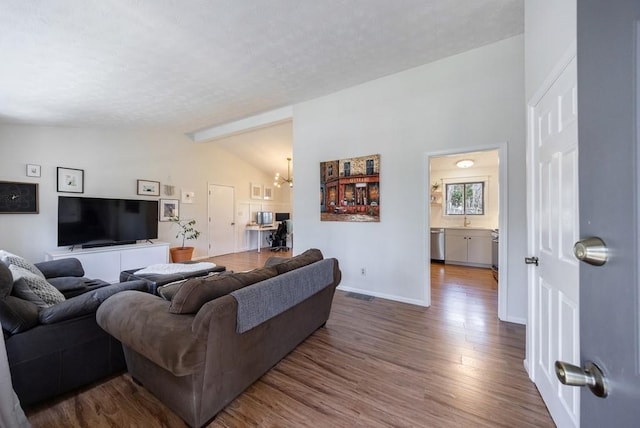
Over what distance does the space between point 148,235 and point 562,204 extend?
586cm

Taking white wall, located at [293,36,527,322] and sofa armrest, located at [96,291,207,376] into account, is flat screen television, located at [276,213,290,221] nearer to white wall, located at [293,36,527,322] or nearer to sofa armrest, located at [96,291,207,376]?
white wall, located at [293,36,527,322]

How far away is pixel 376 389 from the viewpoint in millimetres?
1746

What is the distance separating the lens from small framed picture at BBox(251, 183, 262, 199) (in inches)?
302

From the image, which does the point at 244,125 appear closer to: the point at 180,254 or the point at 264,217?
→ the point at 180,254

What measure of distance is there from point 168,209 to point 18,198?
2.15m

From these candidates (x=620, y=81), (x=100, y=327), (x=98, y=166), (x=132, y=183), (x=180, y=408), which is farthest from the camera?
(x=132, y=183)

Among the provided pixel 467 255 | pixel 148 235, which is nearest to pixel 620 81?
pixel 467 255

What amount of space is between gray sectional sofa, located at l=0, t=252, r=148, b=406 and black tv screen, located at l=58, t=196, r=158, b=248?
2.72 meters

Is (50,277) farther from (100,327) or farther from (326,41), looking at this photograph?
(326,41)

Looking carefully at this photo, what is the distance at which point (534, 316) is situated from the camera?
1.75 m

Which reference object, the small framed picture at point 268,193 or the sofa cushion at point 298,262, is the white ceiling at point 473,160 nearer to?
Answer: the sofa cushion at point 298,262

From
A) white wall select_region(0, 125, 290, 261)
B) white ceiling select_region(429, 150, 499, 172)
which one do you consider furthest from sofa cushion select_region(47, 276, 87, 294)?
white ceiling select_region(429, 150, 499, 172)

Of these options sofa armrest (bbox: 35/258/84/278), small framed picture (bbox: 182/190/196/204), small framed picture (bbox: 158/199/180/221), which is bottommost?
sofa armrest (bbox: 35/258/84/278)

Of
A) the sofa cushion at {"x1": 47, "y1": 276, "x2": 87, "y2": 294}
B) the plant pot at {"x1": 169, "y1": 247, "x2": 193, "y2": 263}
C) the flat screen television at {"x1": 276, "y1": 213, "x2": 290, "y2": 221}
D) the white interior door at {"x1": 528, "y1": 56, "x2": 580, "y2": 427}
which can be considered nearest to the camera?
the white interior door at {"x1": 528, "y1": 56, "x2": 580, "y2": 427}
